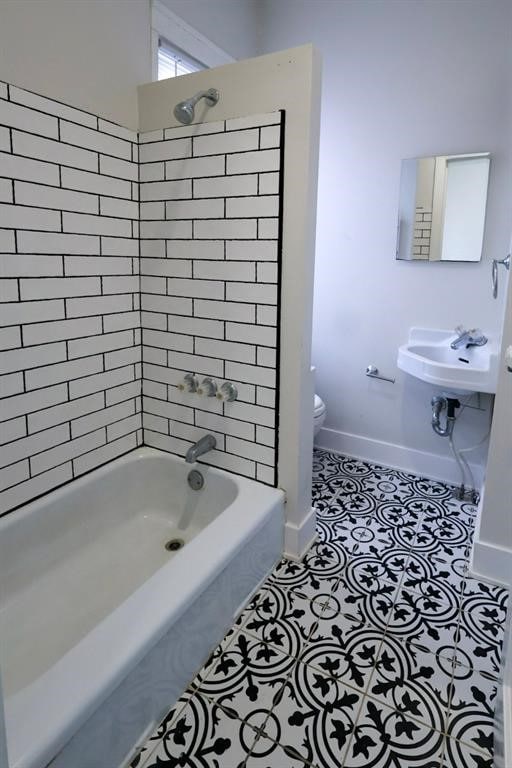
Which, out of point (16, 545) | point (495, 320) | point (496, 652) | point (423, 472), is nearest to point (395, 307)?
point (495, 320)

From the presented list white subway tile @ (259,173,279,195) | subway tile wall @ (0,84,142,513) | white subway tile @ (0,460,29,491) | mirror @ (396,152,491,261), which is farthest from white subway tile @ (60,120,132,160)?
mirror @ (396,152,491,261)

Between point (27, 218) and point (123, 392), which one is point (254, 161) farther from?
point (123, 392)

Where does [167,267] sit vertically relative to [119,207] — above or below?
below

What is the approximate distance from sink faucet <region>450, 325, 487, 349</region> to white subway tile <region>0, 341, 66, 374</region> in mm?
1862

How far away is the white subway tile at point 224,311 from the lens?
6.11 ft

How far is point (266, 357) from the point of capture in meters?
1.85

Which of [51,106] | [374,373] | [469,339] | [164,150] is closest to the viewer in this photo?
[51,106]

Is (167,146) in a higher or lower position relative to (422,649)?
higher

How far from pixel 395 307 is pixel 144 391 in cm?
145

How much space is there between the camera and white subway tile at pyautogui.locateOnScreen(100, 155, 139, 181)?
184 centimetres

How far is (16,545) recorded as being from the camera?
64.7 inches

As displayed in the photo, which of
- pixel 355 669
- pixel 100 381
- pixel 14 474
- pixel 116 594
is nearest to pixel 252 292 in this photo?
pixel 100 381

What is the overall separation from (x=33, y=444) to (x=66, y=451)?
16 cm

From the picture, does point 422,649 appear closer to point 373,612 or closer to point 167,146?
point 373,612
